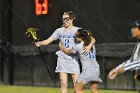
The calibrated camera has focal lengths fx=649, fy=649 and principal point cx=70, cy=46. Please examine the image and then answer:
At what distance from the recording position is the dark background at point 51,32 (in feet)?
62.1

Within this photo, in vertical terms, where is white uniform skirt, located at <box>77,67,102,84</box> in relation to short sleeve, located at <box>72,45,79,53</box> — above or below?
below

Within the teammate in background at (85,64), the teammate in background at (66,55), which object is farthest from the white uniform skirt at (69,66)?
the teammate in background at (85,64)

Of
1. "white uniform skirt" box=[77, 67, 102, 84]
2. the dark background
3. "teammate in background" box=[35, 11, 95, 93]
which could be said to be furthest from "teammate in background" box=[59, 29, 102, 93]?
the dark background

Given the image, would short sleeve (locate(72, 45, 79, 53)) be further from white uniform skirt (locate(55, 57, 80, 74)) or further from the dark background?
the dark background

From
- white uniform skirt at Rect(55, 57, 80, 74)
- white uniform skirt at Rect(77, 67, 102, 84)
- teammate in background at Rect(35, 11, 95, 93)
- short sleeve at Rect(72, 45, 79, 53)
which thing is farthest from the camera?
white uniform skirt at Rect(55, 57, 80, 74)

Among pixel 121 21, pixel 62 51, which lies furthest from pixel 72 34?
pixel 121 21

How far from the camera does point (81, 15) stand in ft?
64.3

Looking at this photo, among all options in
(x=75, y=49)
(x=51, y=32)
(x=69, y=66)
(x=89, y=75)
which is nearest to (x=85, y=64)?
(x=89, y=75)

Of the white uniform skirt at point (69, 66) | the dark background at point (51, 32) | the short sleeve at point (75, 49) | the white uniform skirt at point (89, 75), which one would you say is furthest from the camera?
the dark background at point (51, 32)

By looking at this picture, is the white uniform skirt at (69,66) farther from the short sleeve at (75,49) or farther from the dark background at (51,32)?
the dark background at (51,32)

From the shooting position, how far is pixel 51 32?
2023cm

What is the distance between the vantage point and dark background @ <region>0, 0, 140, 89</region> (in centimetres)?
1894

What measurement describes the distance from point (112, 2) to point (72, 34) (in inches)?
239

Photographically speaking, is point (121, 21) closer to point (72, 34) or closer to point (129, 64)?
point (72, 34)
